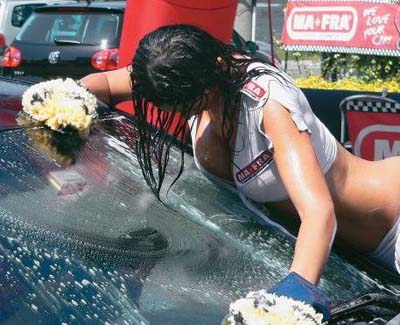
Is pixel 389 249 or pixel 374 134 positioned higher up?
pixel 389 249

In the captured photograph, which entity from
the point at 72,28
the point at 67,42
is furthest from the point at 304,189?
the point at 72,28

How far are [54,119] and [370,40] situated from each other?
23.2 ft

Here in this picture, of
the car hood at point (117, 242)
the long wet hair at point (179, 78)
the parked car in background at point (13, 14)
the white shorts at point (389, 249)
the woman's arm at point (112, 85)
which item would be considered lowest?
the parked car in background at point (13, 14)

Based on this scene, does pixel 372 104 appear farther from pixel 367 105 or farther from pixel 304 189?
pixel 304 189

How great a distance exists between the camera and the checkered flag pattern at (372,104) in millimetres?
4449

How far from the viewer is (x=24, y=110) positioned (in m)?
2.08

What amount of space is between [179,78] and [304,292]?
69cm

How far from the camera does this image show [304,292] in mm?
1457

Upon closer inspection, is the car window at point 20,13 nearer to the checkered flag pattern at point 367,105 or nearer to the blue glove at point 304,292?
the checkered flag pattern at point 367,105

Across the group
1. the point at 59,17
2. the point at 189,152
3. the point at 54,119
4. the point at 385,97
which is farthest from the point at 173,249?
the point at 59,17

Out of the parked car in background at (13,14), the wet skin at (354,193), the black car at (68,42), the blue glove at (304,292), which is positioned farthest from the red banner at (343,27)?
the blue glove at (304,292)

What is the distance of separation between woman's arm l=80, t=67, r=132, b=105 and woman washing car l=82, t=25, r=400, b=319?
1.10 feet

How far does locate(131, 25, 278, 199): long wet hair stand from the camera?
6.27 feet

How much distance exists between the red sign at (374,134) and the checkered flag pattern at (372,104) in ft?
0.08
